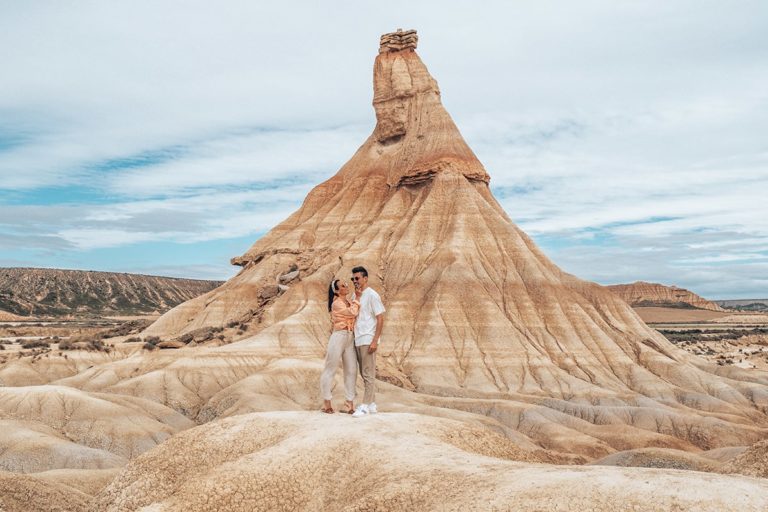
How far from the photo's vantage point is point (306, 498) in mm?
15164

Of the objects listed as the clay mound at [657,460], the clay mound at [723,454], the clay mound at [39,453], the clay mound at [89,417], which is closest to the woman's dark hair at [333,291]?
the clay mound at [657,460]

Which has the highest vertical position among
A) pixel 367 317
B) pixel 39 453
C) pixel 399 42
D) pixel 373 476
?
pixel 399 42

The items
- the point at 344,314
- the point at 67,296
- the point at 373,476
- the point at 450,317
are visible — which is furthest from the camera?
the point at 67,296

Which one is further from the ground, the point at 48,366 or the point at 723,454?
the point at 48,366

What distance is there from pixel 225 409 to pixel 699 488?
4669cm

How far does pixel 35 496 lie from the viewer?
20016 millimetres

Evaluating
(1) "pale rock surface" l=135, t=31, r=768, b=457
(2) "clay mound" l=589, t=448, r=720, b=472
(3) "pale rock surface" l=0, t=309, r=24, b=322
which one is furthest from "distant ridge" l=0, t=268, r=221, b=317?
(2) "clay mound" l=589, t=448, r=720, b=472

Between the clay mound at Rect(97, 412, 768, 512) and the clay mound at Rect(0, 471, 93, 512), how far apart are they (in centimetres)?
307

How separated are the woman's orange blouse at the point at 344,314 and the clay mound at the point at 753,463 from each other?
30.5ft

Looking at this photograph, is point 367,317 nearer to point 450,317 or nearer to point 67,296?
point 450,317

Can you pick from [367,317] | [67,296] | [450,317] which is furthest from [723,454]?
[67,296]

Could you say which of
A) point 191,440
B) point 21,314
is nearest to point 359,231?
point 191,440

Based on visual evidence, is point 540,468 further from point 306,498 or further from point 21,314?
point 21,314

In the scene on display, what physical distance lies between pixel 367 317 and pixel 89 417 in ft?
113
